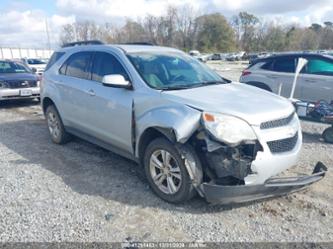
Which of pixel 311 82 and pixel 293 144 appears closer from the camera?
pixel 293 144

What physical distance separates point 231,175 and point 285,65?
5.96m

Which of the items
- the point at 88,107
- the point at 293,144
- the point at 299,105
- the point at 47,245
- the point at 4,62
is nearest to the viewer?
the point at 47,245

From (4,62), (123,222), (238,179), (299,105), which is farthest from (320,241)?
(4,62)

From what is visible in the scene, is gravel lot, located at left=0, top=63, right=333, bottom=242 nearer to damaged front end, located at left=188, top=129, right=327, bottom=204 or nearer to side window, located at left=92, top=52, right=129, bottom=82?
damaged front end, located at left=188, top=129, right=327, bottom=204

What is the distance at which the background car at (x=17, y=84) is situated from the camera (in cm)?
977

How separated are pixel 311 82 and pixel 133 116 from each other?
5527 millimetres

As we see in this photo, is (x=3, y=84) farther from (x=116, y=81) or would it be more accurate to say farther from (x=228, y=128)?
(x=228, y=128)

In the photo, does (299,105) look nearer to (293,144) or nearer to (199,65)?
(199,65)

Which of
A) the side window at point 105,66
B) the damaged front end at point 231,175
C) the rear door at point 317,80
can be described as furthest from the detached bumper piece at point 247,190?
the rear door at point 317,80

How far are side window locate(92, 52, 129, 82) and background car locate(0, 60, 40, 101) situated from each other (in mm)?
6136

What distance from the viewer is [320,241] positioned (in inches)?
117

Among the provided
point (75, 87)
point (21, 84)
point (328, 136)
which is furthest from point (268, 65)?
point (21, 84)

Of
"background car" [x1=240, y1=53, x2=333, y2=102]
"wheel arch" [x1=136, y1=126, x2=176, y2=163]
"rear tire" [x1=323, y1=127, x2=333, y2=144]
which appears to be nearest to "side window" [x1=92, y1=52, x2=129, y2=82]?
"wheel arch" [x1=136, y1=126, x2=176, y2=163]

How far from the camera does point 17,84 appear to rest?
393 inches
